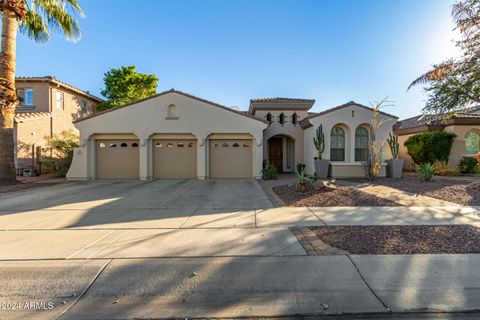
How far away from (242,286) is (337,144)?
42.5 ft

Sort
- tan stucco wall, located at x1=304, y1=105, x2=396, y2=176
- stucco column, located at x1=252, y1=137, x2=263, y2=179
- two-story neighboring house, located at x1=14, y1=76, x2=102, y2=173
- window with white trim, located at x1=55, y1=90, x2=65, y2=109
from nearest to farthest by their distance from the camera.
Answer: stucco column, located at x1=252, y1=137, x2=263, y2=179
tan stucco wall, located at x1=304, y1=105, x2=396, y2=176
two-story neighboring house, located at x1=14, y1=76, x2=102, y2=173
window with white trim, located at x1=55, y1=90, x2=65, y2=109

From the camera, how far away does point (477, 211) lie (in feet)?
20.4

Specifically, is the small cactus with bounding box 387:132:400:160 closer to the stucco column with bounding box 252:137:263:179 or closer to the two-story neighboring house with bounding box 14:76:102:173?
the stucco column with bounding box 252:137:263:179

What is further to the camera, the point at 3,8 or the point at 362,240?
the point at 3,8

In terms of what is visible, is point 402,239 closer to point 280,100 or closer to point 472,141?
point 280,100

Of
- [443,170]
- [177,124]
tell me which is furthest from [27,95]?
[443,170]

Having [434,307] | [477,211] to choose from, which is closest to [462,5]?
[477,211]

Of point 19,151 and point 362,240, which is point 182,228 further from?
point 19,151

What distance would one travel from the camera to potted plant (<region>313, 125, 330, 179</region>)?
1342 centimetres

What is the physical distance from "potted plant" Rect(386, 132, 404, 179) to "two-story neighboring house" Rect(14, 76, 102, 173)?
2186 centimetres

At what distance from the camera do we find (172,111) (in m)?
13.8

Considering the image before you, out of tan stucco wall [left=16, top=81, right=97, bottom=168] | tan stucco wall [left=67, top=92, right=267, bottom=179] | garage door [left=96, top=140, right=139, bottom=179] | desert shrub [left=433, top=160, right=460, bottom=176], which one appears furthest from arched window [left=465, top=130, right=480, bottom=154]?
tan stucco wall [left=16, top=81, right=97, bottom=168]

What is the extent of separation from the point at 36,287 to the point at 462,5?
18.1m

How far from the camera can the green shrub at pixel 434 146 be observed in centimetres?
1448
